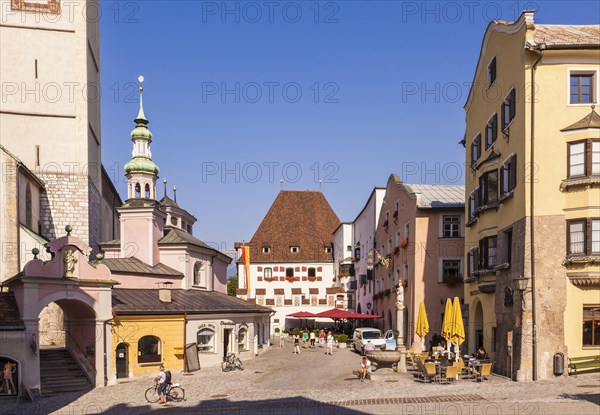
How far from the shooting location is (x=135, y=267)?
127 feet

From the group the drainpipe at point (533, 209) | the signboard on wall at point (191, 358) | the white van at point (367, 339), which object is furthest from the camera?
the white van at point (367, 339)

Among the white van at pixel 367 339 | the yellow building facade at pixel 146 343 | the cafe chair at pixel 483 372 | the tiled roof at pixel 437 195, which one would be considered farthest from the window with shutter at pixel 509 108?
the yellow building facade at pixel 146 343

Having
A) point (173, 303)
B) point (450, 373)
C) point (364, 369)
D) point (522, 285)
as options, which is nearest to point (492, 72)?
point (522, 285)

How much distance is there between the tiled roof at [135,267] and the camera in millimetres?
37853

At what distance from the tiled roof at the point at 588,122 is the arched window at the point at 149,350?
22198 mm

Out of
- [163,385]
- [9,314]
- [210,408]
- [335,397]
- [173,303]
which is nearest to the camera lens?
[210,408]

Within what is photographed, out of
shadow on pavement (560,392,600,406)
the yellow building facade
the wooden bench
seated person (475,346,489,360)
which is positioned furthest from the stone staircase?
the wooden bench

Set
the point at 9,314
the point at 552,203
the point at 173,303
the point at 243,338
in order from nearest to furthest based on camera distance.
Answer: the point at 9,314 < the point at 552,203 < the point at 173,303 < the point at 243,338

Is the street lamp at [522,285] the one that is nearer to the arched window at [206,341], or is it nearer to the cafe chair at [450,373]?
the cafe chair at [450,373]

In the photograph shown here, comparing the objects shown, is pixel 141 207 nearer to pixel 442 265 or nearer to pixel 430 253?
pixel 430 253

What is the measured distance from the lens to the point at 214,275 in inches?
1889

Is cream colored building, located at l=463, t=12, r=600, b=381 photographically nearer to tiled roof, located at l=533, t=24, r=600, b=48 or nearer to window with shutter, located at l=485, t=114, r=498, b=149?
tiled roof, located at l=533, t=24, r=600, b=48

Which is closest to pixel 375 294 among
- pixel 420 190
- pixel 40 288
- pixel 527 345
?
pixel 420 190

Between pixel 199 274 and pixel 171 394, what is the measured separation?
2029cm
